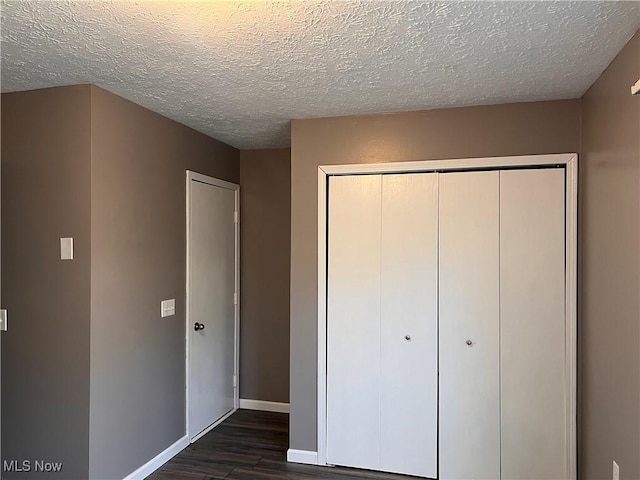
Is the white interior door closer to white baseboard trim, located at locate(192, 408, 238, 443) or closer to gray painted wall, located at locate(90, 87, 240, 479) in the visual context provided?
white baseboard trim, located at locate(192, 408, 238, 443)

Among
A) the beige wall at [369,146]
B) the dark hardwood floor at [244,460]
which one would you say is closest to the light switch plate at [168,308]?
the beige wall at [369,146]

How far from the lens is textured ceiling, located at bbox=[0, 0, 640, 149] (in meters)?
1.72

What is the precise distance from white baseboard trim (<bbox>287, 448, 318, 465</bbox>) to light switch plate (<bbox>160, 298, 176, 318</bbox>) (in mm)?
1307

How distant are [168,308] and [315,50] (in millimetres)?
2081

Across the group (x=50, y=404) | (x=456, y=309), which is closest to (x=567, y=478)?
(x=456, y=309)

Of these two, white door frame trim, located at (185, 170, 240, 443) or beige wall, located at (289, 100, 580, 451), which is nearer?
beige wall, located at (289, 100, 580, 451)

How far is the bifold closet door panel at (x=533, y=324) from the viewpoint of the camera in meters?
2.78

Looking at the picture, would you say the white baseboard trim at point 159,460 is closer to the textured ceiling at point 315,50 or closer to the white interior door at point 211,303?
the white interior door at point 211,303

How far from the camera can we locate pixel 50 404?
256 cm

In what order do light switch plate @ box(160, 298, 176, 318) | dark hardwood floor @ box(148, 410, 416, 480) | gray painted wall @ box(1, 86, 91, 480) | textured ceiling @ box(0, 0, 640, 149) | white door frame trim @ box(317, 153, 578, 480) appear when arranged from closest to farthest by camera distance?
textured ceiling @ box(0, 0, 640, 149)
gray painted wall @ box(1, 86, 91, 480)
white door frame trim @ box(317, 153, 578, 480)
dark hardwood floor @ box(148, 410, 416, 480)
light switch plate @ box(160, 298, 176, 318)

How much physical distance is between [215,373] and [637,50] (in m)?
3.59

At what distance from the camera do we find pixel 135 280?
286 centimetres

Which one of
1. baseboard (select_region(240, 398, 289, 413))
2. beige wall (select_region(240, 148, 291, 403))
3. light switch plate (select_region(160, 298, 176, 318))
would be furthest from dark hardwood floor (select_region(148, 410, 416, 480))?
light switch plate (select_region(160, 298, 176, 318))

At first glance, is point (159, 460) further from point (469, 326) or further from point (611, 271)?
point (611, 271)
